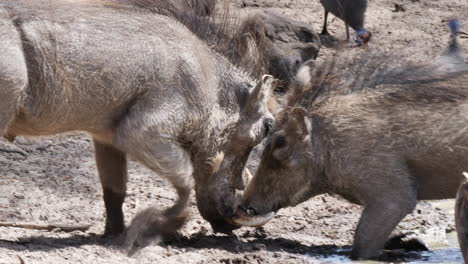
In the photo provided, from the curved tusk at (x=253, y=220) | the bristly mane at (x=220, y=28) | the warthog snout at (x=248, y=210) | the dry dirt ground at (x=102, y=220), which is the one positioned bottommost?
the dry dirt ground at (x=102, y=220)

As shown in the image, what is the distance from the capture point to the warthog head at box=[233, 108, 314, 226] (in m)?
5.84

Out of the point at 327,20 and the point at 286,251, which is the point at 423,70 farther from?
the point at 327,20

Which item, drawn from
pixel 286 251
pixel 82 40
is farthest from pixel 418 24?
pixel 82 40

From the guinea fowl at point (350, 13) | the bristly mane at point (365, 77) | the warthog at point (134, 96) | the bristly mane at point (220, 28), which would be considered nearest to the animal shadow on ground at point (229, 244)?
the warthog at point (134, 96)

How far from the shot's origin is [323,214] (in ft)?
21.9

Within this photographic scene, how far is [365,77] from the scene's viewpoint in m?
5.94

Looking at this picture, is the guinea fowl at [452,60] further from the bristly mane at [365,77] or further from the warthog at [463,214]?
the warthog at [463,214]

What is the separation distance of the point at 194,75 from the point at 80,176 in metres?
1.66

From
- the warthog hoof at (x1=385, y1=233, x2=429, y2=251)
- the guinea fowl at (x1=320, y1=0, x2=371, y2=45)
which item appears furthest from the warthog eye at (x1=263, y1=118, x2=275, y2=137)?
the guinea fowl at (x1=320, y1=0, x2=371, y2=45)

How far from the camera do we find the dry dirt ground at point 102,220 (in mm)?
5105

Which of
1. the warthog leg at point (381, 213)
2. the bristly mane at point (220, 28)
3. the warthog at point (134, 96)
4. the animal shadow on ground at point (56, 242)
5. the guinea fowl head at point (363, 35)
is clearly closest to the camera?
the warthog at point (134, 96)

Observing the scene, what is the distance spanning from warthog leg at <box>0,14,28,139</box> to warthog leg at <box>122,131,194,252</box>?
0.66 m

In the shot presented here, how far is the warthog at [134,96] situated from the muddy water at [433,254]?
598 millimetres

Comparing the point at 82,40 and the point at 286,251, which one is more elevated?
the point at 82,40
